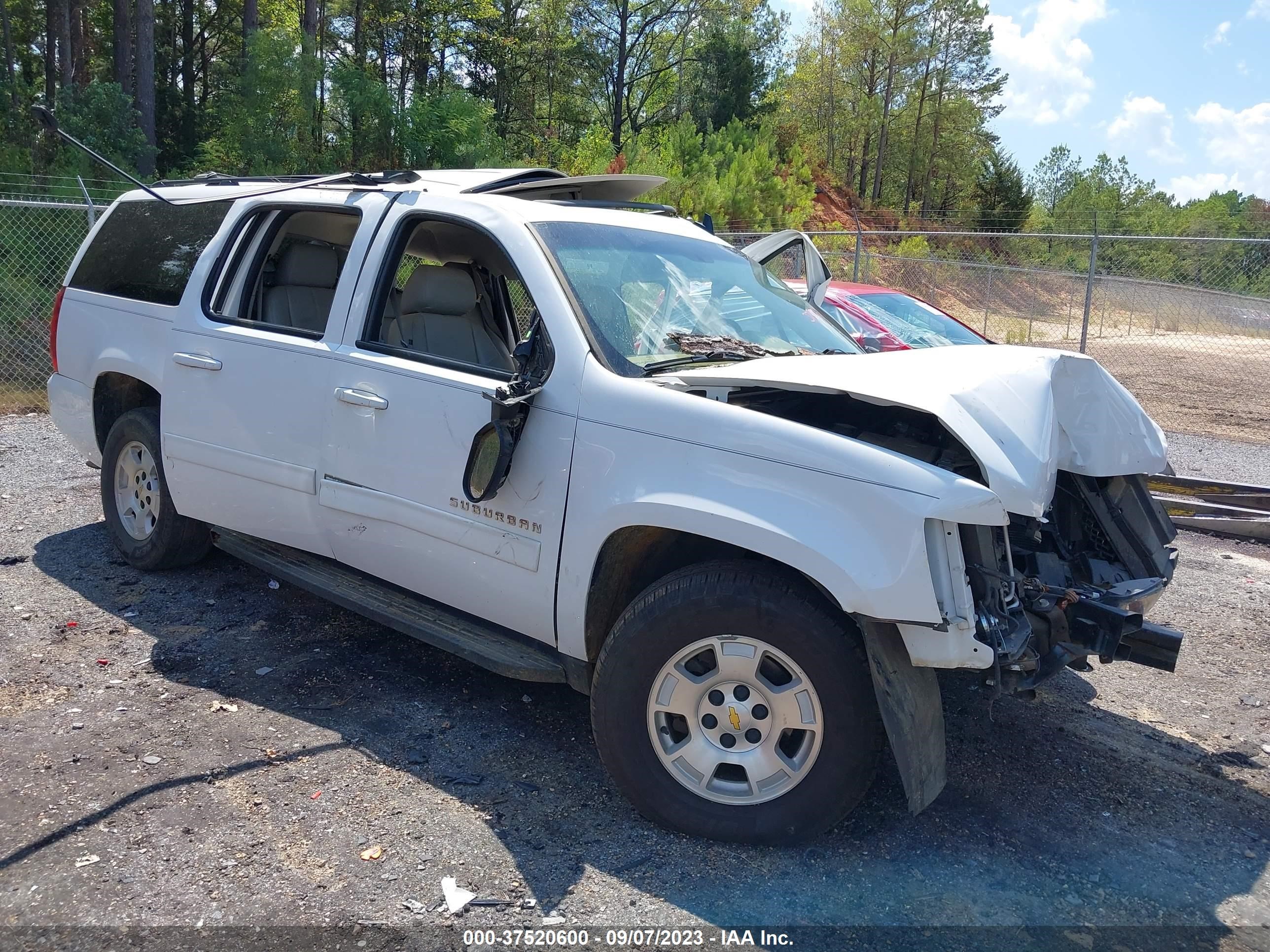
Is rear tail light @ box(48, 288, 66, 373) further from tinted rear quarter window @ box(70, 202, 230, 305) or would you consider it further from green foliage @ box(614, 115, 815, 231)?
green foliage @ box(614, 115, 815, 231)

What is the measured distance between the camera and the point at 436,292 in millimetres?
4531

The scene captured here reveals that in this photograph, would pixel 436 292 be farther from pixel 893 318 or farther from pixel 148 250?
pixel 893 318

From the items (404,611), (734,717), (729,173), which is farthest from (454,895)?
(729,173)

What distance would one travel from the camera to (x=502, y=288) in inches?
218

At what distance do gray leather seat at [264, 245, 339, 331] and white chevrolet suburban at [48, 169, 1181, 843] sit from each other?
1cm

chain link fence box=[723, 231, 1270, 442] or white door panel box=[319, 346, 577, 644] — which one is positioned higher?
chain link fence box=[723, 231, 1270, 442]

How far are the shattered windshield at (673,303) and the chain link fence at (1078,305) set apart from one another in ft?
5.57

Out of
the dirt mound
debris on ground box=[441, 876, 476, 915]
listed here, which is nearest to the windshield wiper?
debris on ground box=[441, 876, 476, 915]

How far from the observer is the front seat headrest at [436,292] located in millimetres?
4469

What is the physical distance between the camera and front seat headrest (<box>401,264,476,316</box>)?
4469 mm

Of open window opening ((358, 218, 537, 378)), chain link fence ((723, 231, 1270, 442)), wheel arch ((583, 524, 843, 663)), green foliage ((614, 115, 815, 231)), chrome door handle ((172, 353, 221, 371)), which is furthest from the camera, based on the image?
green foliage ((614, 115, 815, 231))

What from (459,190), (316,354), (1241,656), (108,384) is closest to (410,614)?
(316,354)

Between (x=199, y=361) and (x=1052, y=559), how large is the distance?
12.5 ft

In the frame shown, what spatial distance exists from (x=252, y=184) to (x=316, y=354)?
1.45m
